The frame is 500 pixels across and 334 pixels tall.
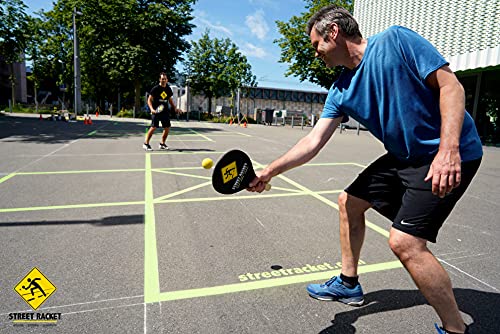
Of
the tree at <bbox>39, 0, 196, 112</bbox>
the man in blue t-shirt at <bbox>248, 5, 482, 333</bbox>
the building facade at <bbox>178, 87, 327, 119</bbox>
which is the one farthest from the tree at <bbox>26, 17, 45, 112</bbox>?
the man in blue t-shirt at <bbox>248, 5, 482, 333</bbox>

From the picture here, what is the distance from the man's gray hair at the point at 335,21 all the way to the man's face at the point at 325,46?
1.0 inches

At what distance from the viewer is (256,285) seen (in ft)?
8.56

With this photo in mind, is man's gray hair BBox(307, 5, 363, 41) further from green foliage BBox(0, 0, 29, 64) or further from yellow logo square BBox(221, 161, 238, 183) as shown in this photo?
green foliage BBox(0, 0, 29, 64)

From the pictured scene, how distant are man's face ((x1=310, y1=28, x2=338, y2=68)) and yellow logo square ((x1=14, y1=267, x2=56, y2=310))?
263 cm

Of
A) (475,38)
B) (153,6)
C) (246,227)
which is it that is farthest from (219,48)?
(246,227)

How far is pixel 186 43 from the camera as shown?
37656 mm

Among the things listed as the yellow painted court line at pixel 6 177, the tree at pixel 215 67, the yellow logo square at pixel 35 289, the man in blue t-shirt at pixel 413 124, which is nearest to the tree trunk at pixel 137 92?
the tree at pixel 215 67

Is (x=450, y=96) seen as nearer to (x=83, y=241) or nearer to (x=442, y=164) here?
(x=442, y=164)

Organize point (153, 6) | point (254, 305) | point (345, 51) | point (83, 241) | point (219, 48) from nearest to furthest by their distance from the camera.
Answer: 1. point (345, 51)
2. point (254, 305)
3. point (83, 241)
4. point (153, 6)
5. point (219, 48)

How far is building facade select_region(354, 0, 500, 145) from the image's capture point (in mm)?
17297

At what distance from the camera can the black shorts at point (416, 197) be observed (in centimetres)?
180

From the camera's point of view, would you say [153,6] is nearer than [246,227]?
No

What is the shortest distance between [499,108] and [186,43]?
102ft

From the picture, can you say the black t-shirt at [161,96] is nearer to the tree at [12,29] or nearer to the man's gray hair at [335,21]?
the man's gray hair at [335,21]
